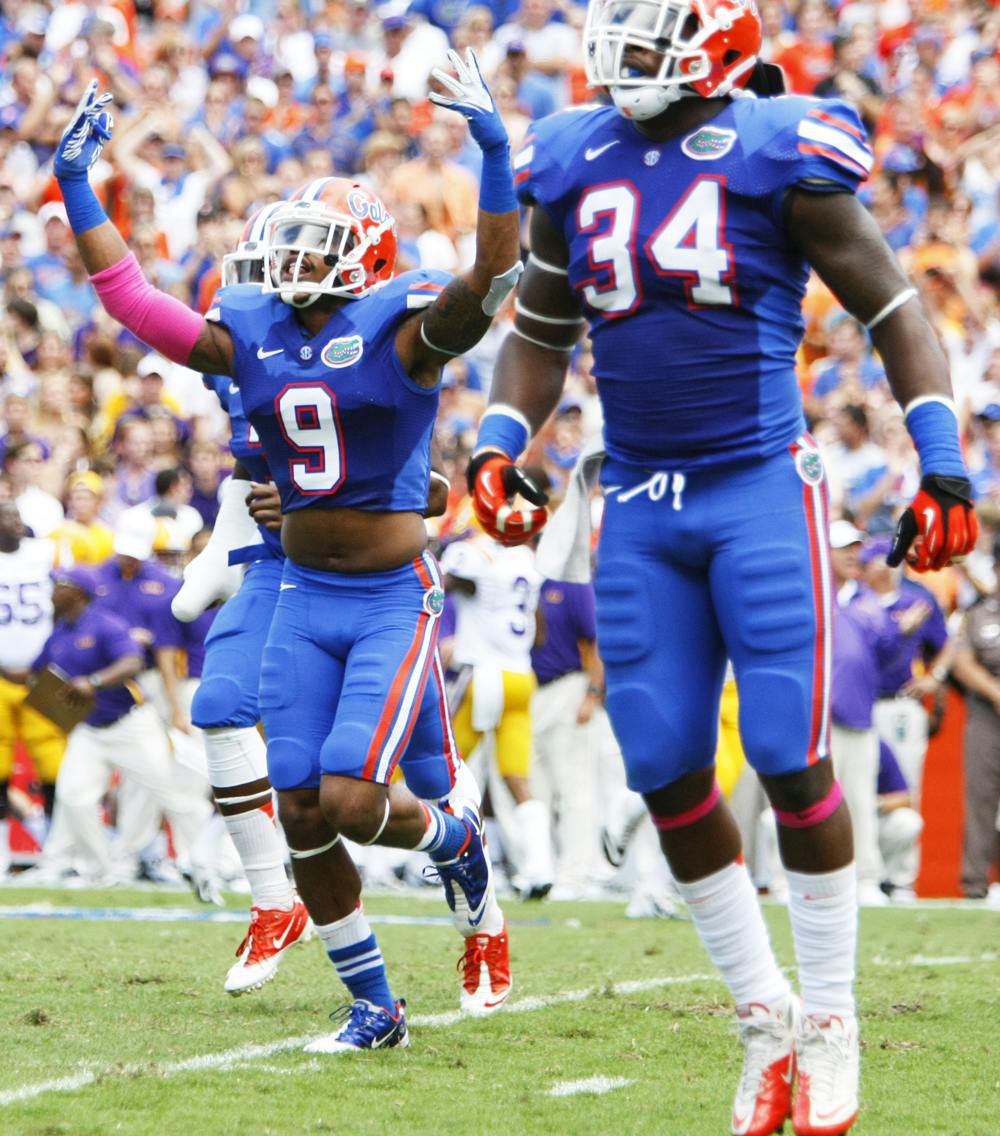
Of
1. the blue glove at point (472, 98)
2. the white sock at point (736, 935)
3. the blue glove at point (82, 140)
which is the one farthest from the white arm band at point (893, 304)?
the blue glove at point (82, 140)

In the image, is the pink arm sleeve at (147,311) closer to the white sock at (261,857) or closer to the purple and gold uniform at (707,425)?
the purple and gold uniform at (707,425)

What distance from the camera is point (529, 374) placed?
14.4 feet

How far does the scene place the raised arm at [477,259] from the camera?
4543mm

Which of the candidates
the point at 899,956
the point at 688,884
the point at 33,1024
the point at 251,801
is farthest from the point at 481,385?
the point at 688,884

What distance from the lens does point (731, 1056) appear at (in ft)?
16.7

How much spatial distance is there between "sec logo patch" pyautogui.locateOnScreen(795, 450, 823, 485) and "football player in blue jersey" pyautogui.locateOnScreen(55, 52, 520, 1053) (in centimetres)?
107

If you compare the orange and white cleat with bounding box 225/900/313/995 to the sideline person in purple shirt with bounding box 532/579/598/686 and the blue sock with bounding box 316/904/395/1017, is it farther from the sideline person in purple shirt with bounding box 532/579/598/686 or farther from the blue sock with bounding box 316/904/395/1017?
the sideline person in purple shirt with bounding box 532/579/598/686

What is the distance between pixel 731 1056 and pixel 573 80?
1176cm

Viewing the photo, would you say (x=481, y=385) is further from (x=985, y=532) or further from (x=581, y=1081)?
(x=581, y=1081)

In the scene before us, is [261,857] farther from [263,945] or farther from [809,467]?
[809,467]

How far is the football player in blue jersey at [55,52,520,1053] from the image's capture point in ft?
16.5

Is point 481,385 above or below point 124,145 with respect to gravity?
below

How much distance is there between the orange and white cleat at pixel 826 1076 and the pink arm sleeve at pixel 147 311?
2266 mm

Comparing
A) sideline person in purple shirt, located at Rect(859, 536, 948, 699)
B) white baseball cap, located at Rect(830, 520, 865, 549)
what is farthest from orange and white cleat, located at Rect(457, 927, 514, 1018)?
sideline person in purple shirt, located at Rect(859, 536, 948, 699)
